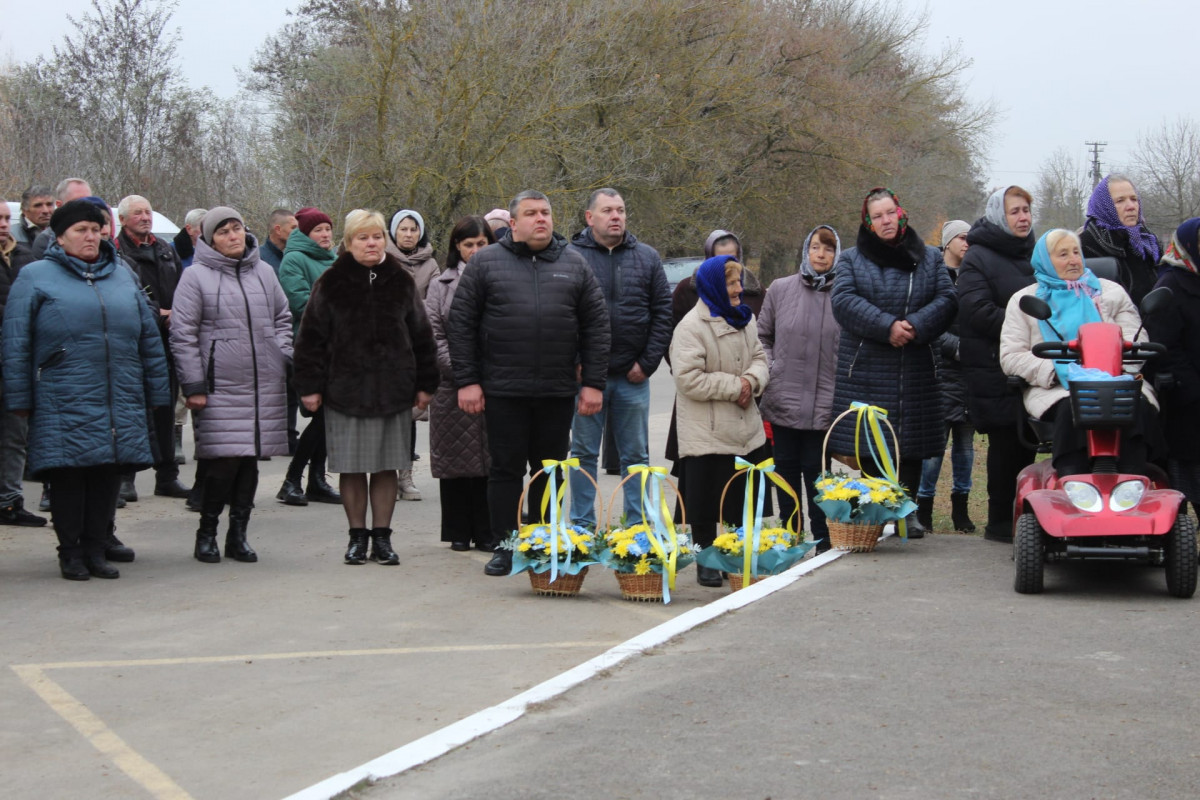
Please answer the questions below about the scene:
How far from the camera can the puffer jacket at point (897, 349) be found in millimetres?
8586

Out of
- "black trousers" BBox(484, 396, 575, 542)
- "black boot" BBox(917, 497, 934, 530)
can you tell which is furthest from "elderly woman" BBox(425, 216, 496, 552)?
"black boot" BBox(917, 497, 934, 530)

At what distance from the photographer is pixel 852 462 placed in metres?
8.59

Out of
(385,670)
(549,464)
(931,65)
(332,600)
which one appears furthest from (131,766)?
(931,65)

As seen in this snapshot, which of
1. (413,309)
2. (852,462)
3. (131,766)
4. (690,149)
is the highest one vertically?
(690,149)

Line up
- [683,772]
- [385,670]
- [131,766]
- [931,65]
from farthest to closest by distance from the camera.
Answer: [931,65]
[385,670]
[131,766]
[683,772]

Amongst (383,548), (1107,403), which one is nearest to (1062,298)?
(1107,403)

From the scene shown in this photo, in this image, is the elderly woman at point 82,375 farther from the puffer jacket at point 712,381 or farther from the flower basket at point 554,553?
the puffer jacket at point 712,381

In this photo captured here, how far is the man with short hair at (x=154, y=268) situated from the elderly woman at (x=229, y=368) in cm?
215

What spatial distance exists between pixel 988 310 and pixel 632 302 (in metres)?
2.18

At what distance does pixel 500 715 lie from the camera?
5043 mm

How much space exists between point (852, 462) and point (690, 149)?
29645 mm

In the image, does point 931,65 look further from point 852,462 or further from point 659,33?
point 852,462

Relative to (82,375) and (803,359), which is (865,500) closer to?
(803,359)

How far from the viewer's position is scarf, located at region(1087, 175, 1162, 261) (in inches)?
353
